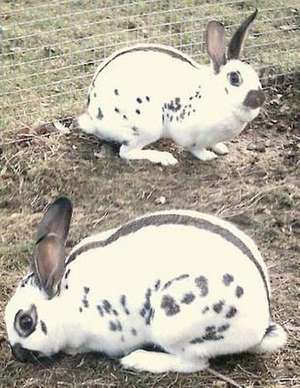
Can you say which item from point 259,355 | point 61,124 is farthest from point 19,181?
point 259,355

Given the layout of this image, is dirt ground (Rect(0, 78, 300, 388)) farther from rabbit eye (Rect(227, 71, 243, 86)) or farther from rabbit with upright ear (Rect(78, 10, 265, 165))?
rabbit eye (Rect(227, 71, 243, 86))

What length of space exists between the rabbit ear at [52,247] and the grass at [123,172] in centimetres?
35

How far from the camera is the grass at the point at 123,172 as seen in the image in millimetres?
3562

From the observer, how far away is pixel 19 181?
16.1ft

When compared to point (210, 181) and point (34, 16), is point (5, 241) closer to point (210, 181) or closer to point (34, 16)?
point (210, 181)

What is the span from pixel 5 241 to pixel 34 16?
2.60m

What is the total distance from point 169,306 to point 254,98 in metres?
1.85

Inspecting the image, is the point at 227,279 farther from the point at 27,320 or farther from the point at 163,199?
the point at 163,199

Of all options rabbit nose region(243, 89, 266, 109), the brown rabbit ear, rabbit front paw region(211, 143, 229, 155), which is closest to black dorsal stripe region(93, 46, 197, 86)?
rabbit nose region(243, 89, 266, 109)

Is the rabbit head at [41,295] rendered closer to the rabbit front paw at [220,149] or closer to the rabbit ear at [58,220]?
the rabbit ear at [58,220]

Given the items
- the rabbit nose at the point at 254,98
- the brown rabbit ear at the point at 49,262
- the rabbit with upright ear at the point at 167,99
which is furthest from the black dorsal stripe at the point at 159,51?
the brown rabbit ear at the point at 49,262

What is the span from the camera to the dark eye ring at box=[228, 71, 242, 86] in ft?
16.1

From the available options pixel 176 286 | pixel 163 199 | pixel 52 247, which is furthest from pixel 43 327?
pixel 163 199

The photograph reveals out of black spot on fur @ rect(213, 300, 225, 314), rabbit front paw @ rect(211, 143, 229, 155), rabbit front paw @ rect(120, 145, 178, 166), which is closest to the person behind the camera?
black spot on fur @ rect(213, 300, 225, 314)
